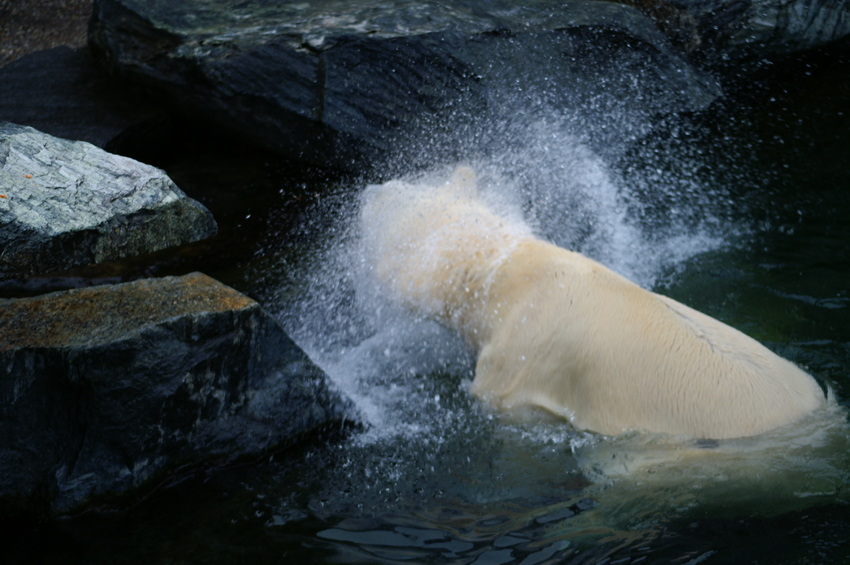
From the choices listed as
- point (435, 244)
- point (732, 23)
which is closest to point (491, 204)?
point (435, 244)

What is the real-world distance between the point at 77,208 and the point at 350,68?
7.39 feet

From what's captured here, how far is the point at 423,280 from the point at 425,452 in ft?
2.53

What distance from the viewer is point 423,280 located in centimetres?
345

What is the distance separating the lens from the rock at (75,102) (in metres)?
5.49

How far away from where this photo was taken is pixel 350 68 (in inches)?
217

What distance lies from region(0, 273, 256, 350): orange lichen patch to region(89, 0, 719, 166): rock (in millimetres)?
2634

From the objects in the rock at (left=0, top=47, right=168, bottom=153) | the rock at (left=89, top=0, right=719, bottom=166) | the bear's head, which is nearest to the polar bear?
the bear's head

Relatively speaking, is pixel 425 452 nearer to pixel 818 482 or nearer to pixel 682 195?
pixel 818 482

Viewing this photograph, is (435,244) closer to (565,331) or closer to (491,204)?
(491,204)

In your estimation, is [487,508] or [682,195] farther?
[682,195]

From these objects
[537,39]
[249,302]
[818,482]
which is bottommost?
[818,482]

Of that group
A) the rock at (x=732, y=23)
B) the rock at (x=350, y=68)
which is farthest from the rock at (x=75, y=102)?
the rock at (x=732, y=23)

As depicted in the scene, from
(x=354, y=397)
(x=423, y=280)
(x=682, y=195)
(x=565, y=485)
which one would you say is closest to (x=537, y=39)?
(x=682, y=195)

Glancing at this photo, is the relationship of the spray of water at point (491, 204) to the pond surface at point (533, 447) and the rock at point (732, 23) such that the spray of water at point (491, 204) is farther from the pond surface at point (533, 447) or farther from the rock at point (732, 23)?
the rock at point (732, 23)
